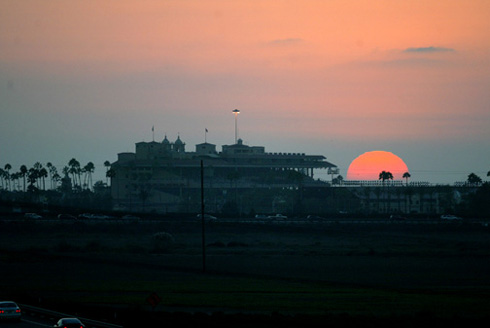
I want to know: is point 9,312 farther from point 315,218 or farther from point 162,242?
point 315,218

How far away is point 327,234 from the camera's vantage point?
12344 centimetres

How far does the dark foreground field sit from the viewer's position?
45750 mm

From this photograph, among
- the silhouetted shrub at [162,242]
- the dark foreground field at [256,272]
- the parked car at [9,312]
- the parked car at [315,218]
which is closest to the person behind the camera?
the parked car at [9,312]

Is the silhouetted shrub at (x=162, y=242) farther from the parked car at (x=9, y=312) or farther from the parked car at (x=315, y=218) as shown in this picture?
the parked car at (x=9, y=312)

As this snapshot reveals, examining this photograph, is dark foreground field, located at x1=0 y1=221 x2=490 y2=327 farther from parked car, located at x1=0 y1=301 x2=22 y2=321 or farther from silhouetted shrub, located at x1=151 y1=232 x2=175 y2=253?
parked car, located at x1=0 y1=301 x2=22 y2=321

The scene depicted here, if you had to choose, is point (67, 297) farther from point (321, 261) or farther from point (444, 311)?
point (321, 261)

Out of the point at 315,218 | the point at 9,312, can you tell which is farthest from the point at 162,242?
the point at 9,312

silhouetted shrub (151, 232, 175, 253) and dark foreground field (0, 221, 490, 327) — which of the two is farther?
silhouetted shrub (151, 232, 175, 253)

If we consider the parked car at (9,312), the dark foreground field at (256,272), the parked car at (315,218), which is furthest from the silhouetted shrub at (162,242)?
the parked car at (9,312)

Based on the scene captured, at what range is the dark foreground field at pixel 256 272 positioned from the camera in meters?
45.8

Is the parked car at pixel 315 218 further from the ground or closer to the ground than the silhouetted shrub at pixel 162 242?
further from the ground

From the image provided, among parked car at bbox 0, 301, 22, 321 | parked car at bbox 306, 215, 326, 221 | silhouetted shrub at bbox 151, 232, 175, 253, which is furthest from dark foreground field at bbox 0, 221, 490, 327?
parked car at bbox 306, 215, 326, 221

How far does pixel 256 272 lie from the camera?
7294cm

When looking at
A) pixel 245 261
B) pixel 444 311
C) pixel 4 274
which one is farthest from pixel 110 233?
pixel 444 311
